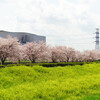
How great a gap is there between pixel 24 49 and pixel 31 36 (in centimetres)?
6570

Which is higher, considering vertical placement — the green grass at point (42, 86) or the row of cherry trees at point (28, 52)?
the row of cherry trees at point (28, 52)

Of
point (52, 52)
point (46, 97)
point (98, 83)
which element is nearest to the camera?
point (46, 97)

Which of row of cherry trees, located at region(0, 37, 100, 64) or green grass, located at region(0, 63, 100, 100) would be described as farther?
row of cherry trees, located at region(0, 37, 100, 64)

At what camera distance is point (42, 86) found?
31.1 feet

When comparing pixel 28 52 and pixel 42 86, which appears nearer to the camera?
pixel 42 86

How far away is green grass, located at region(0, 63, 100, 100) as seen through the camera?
7711 millimetres

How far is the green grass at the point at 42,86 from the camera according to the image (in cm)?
771

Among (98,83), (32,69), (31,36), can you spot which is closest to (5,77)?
(32,69)

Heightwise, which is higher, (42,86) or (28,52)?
(28,52)

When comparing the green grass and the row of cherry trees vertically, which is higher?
the row of cherry trees

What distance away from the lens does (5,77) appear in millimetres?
11414

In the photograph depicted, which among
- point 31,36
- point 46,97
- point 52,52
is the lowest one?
point 46,97

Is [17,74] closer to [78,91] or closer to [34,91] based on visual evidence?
[34,91]

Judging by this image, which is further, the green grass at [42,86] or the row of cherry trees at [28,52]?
the row of cherry trees at [28,52]
